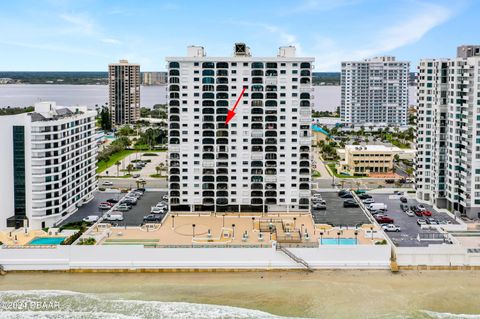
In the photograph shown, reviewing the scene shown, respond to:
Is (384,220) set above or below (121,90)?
below

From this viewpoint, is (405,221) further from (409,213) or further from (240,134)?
(240,134)

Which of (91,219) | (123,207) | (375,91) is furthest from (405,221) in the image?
(375,91)

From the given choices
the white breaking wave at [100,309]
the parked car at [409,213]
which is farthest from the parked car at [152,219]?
the parked car at [409,213]

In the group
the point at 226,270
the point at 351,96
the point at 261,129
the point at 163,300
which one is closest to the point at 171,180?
the point at 261,129

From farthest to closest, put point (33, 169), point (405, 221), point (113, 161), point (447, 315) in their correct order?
point (113, 161) < point (405, 221) < point (33, 169) < point (447, 315)

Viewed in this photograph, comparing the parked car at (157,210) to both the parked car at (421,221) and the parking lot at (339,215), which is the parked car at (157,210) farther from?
the parked car at (421,221)

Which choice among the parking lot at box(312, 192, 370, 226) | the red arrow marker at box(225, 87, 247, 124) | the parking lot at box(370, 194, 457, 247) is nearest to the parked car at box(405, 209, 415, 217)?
the parking lot at box(370, 194, 457, 247)

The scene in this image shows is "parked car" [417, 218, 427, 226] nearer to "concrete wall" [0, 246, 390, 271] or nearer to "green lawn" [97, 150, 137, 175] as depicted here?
"concrete wall" [0, 246, 390, 271]
